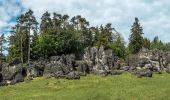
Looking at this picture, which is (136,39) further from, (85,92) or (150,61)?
(85,92)

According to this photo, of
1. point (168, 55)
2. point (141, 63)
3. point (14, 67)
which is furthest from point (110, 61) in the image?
point (14, 67)

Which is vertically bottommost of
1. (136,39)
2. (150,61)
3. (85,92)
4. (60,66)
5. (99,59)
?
(85,92)

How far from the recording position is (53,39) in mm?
128750

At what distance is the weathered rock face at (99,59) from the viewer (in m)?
114

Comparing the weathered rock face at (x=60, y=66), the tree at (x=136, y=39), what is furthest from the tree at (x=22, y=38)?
the tree at (x=136, y=39)

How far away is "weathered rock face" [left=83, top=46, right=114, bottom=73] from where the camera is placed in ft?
375

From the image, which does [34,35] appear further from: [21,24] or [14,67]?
[14,67]

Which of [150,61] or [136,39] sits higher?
[136,39]

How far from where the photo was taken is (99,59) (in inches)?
4665

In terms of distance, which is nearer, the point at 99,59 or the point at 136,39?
the point at 99,59

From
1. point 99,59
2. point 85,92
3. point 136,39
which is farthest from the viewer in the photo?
point 136,39

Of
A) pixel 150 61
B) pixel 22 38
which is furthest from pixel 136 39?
pixel 22 38

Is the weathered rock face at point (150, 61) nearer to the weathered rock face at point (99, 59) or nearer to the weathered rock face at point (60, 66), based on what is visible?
the weathered rock face at point (99, 59)

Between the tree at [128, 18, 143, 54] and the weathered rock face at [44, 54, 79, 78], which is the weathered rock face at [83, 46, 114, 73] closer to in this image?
the weathered rock face at [44, 54, 79, 78]
